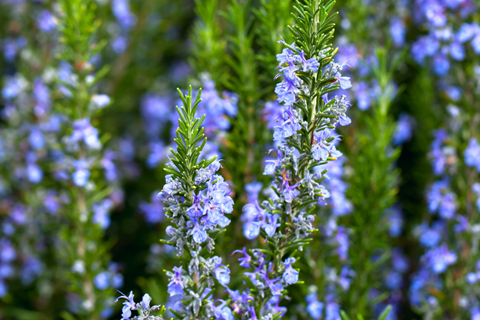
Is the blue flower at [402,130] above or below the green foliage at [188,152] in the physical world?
above

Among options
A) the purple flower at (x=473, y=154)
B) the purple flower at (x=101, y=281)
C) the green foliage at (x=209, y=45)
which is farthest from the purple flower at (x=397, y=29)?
the purple flower at (x=101, y=281)

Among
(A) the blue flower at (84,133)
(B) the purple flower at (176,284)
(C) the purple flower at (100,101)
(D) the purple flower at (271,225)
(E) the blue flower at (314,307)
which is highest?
(C) the purple flower at (100,101)

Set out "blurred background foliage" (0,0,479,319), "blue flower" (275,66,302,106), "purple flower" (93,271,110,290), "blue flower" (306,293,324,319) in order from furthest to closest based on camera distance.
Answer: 1. "purple flower" (93,271,110,290)
2. "blurred background foliage" (0,0,479,319)
3. "blue flower" (306,293,324,319)
4. "blue flower" (275,66,302,106)

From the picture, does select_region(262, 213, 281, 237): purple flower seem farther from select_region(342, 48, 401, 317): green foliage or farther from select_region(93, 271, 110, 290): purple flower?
select_region(93, 271, 110, 290): purple flower

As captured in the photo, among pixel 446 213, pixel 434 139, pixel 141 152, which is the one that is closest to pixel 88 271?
pixel 141 152

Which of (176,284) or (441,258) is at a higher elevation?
(441,258)

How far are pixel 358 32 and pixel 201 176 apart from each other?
143cm

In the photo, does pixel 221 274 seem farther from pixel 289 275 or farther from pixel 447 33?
pixel 447 33

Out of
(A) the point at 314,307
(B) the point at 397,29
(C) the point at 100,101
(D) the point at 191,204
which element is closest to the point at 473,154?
(B) the point at 397,29

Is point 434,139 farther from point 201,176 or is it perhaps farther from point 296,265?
point 201,176

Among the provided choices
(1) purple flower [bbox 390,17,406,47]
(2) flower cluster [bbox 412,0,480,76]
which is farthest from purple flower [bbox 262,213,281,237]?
(1) purple flower [bbox 390,17,406,47]

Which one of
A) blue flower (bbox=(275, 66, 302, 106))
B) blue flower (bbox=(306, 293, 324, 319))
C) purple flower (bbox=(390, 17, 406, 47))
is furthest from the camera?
purple flower (bbox=(390, 17, 406, 47))

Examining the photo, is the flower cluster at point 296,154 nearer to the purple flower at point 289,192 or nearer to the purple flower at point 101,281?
the purple flower at point 289,192

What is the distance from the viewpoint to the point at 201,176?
3.17 ft
